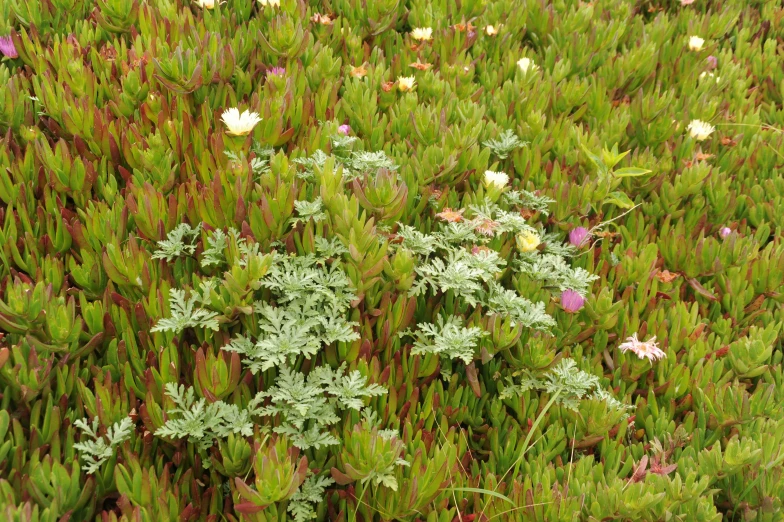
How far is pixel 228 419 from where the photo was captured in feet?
5.93

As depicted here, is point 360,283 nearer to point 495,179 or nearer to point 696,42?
point 495,179

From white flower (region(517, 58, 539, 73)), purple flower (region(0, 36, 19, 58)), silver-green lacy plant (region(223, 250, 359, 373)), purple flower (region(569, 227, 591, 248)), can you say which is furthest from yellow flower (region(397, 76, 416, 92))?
purple flower (region(0, 36, 19, 58))

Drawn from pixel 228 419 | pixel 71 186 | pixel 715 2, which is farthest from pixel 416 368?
pixel 715 2

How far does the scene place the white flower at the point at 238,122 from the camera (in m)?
2.34

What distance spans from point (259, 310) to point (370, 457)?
1.75ft

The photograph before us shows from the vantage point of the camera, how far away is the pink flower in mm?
2287

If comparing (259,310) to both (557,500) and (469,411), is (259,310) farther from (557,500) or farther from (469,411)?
(557,500)

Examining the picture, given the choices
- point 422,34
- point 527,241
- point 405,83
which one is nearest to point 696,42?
point 422,34

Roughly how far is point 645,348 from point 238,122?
156cm

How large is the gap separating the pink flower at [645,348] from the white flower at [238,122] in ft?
4.75

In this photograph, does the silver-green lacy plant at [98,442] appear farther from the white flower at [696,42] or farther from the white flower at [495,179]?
the white flower at [696,42]

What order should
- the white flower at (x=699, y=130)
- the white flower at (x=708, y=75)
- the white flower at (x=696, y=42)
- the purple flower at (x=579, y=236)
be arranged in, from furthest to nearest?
the white flower at (x=696, y=42), the white flower at (x=708, y=75), the white flower at (x=699, y=130), the purple flower at (x=579, y=236)

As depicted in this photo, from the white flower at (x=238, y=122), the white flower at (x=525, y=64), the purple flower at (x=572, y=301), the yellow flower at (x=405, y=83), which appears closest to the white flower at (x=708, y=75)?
the white flower at (x=525, y=64)

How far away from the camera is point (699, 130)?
3168 millimetres
